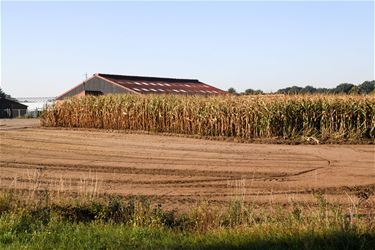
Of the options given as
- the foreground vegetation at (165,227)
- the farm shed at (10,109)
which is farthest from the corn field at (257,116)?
the farm shed at (10,109)

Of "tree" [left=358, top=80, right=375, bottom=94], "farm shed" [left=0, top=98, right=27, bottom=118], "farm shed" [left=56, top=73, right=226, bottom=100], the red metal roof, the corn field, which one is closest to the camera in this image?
the corn field

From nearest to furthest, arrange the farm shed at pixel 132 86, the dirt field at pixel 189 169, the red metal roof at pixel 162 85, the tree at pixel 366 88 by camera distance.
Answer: the dirt field at pixel 189 169 → the tree at pixel 366 88 → the farm shed at pixel 132 86 → the red metal roof at pixel 162 85

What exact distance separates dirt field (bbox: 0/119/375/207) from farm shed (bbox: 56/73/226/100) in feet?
94.7

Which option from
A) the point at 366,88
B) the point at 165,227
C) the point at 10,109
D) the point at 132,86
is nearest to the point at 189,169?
the point at 165,227

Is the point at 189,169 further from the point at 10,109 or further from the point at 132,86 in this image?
the point at 10,109

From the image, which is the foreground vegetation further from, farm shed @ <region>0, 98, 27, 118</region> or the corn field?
farm shed @ <region>0, 98, 27, 118</region>

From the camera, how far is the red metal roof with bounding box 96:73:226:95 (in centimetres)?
5609

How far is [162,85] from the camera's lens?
61594mm

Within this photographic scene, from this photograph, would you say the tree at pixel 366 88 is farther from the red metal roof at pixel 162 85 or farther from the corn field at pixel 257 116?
the red metal roof at pixel 162 85

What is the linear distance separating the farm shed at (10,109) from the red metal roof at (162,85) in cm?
1451

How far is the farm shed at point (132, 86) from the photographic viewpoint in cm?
5491

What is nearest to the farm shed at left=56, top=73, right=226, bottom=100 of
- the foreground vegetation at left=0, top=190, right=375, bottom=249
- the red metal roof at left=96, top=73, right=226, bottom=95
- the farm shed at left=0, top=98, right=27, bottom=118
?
the red metal roof at left=96, top=73, right=226, bottom=95

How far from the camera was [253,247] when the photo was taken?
6.84 metres

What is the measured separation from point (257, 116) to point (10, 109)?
4746 centimetres
